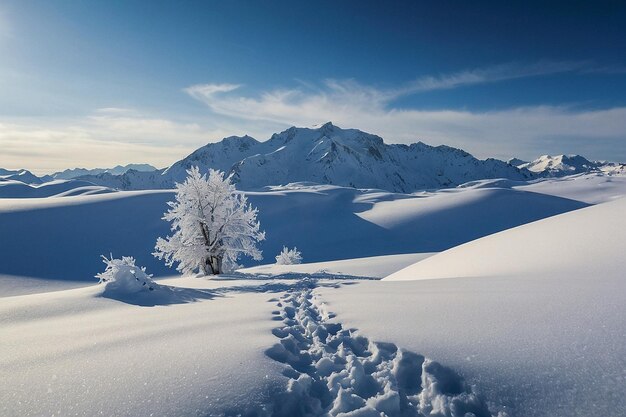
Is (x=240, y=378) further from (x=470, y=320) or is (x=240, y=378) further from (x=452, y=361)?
(x=470, y=320)

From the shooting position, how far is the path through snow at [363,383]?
3.83 meters

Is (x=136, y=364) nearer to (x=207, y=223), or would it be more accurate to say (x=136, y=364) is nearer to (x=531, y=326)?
(x=531, y=326)

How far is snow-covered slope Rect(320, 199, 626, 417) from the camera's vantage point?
149 inches

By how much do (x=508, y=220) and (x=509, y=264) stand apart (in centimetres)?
7343

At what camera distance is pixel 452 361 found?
432cm

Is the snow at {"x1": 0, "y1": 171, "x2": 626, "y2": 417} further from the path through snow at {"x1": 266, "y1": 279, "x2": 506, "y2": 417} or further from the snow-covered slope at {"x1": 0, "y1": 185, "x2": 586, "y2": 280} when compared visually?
the snow-covered slope at {"x1": 0, "y1": 185, "x2": 586, "y2": 280}

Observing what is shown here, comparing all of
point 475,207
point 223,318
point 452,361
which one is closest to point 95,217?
point 223,318

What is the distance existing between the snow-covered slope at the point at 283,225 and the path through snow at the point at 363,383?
48615 millimetres

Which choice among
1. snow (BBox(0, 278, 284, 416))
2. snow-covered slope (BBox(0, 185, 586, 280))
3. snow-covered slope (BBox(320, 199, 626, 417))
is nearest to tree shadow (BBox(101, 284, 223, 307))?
snow (BBox(0, 278, 284, 416))

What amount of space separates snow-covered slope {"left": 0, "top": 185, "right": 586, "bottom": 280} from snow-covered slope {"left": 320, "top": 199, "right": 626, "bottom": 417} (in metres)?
48.8

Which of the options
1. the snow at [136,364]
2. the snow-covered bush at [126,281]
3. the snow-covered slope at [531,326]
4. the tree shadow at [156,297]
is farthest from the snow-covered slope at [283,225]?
the snow-covered slope at [531,326]

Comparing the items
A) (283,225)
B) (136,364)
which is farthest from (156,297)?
(283,225)

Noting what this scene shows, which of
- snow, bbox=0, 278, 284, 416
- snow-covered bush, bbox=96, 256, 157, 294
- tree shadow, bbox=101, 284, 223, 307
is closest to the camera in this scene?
snow, bbox=0, 278, 284, 416

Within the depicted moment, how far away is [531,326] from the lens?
16.9 feet
